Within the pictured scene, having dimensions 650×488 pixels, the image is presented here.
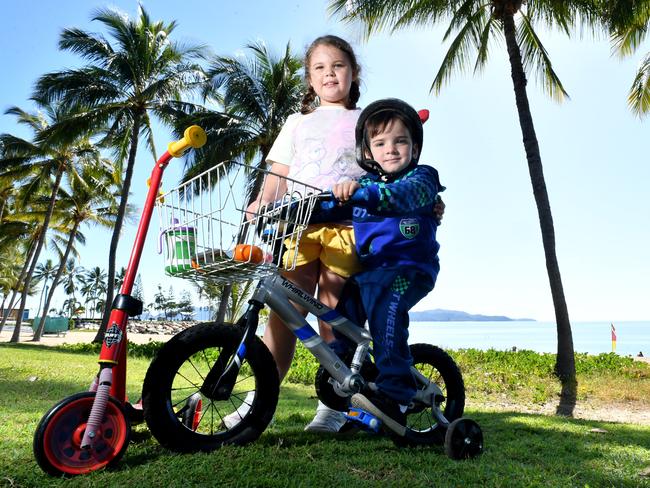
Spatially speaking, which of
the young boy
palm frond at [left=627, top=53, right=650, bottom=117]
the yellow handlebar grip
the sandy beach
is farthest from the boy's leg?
the sandy beach

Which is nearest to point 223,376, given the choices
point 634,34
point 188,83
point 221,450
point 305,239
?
point 221,450

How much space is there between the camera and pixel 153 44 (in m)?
17.6

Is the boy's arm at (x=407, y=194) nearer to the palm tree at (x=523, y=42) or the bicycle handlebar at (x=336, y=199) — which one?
the bicycle handlebar at (x=336, y=199)

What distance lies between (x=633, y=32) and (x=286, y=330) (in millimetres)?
13302

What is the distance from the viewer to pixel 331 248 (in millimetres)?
2674

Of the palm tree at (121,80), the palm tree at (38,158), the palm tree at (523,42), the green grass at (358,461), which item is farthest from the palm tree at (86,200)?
the green grass at (358,461)

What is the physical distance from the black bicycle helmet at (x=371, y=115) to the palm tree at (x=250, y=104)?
1405cm

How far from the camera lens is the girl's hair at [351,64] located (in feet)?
9.61

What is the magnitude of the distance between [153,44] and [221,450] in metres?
17.6

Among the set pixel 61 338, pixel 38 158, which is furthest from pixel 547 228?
pixel 61 338

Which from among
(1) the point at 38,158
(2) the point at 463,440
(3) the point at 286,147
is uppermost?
(1) the point at 38,158

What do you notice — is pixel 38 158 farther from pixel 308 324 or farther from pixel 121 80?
pixel 308 324

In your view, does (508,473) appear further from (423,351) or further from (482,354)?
(482,354)

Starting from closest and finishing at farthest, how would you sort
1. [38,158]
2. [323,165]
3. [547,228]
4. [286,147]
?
[323,165] → [286,147] → [547,228] → [38,158]
